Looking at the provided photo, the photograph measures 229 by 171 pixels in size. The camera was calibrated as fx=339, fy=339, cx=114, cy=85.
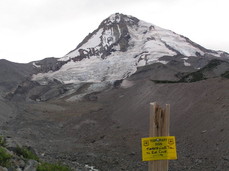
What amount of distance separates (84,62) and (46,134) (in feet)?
249

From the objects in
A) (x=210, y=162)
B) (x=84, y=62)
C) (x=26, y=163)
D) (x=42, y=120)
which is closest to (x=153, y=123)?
(x=26, y=163)

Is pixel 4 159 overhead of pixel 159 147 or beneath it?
beneath

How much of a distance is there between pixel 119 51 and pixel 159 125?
94391 millimetres

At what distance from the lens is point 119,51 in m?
98.8

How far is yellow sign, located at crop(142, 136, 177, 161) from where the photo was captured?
15.8 ft

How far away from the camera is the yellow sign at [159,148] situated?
483 centimetres

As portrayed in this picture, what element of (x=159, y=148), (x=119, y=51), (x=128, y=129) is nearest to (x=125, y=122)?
(x=128, y=129)

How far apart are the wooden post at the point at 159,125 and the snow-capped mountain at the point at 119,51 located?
68.3 meters

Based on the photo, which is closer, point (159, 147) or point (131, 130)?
point (159, 147)

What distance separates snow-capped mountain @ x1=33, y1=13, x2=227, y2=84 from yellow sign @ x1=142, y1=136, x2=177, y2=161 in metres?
68.4

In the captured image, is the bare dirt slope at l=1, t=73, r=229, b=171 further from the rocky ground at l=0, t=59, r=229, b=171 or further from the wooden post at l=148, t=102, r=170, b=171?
the wooden post at l=148, t=102, r=170, b=171

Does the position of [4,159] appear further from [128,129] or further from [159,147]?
[128,129]

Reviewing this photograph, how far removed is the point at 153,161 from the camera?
16.2ft

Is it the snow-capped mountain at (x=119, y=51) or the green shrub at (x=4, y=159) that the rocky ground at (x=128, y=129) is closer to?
the green shrub at (x=4, y=159)
